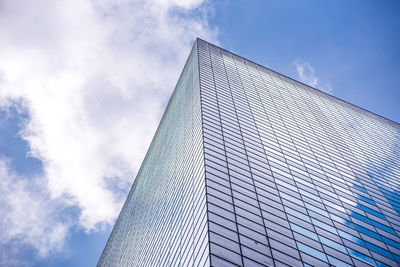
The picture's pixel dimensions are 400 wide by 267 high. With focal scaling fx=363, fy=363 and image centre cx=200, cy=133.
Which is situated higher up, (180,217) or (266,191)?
(266,191)

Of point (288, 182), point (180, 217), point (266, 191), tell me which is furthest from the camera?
point (288, 182)

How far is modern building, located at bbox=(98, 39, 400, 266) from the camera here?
21375 millimetres

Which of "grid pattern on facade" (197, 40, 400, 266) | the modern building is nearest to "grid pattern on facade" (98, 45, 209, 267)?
the modern building

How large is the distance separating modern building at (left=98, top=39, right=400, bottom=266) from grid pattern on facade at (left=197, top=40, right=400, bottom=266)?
0.32 feet

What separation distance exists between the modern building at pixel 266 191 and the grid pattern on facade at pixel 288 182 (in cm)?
10

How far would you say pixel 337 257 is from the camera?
2364 centimetres

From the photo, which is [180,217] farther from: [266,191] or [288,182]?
[288,182]

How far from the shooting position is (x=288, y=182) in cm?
3038

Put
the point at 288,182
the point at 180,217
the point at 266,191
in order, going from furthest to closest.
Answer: the point at 288,182
the point at 180,217
the point at 266,191

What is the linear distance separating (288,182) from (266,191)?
14.1 ft

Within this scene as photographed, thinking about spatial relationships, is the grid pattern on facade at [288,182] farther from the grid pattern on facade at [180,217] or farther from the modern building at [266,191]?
the grid pattern on facade at [180,217]

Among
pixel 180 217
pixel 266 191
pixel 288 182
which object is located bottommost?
pixel 180 217

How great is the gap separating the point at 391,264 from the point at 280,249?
10.5 metres

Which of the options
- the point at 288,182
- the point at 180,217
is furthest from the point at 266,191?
the point at 180,217
